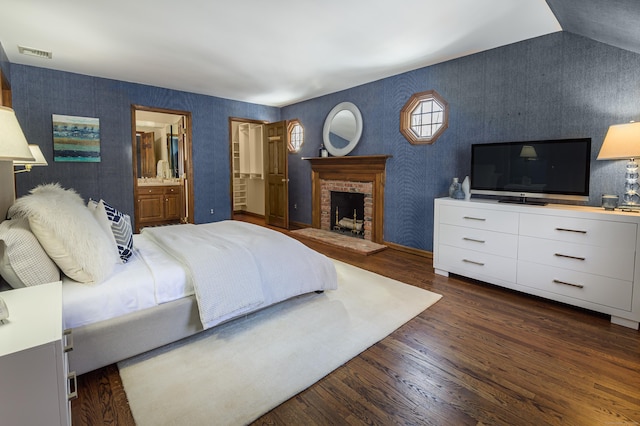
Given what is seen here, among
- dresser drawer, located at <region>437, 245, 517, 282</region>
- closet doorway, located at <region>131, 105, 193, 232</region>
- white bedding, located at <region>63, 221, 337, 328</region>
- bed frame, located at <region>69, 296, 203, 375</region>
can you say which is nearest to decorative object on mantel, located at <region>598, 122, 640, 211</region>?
dresser drawer, located at <region>437, 245, 517, 282</region>

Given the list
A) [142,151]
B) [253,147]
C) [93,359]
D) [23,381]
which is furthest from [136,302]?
[142,151]

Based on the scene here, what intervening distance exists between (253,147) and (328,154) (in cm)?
275

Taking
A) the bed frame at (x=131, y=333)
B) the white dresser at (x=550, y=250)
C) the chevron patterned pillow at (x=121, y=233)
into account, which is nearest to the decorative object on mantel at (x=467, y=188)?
the white dresser at (x=550, y=250)

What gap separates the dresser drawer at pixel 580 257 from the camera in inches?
94.9

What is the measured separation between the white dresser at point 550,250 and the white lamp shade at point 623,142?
45 centimetres

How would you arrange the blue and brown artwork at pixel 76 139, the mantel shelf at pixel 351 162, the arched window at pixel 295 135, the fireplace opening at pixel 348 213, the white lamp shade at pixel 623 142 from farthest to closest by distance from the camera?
the arched window at pixel 295 135 < the fireplace opening at pixel 348 213 < the mantel shelf at pixel 351 162 < the blue and brown artwork at pixel 76 139 < the white lamp shade at pixel 623 142

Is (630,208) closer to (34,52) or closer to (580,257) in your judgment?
(580,257)

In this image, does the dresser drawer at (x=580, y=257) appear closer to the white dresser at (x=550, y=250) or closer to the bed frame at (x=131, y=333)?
the white dresser at (x=550, y=250)

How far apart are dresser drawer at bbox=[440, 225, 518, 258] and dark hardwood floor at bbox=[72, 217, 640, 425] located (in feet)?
2.04

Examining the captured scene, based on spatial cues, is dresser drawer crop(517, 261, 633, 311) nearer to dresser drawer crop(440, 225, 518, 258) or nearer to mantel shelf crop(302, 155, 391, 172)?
dresser drawer crop(440, 225, 518, 258)

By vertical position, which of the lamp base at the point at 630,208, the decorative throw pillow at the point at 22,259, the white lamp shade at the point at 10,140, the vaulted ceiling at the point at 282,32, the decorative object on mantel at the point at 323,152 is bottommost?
the decorative throw pillow at the point at 22,259

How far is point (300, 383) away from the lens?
1.77 metres

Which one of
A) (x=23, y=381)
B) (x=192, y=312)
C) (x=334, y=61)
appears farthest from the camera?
(x=334, y=61)

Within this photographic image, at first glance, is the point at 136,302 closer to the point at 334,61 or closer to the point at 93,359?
the point at 93,359
